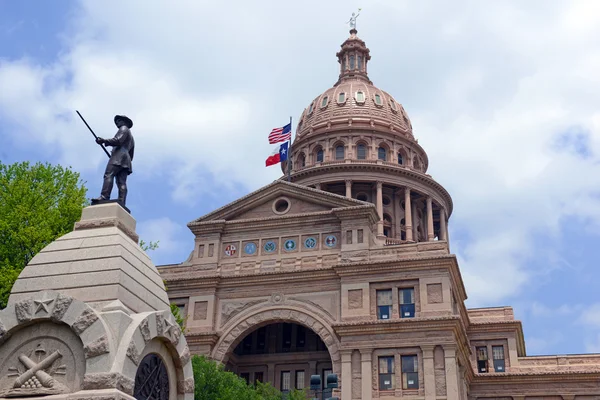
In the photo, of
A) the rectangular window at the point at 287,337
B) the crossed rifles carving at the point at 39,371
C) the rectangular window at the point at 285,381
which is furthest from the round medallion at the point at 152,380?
the rectangular window at the point at 287,337

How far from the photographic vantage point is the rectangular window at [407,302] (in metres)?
43.4

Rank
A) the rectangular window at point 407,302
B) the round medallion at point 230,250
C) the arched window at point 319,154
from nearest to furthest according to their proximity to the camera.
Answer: the rectangular window at point 407,302 < the round medallion at point 230,250 < the arched window at point 319,154

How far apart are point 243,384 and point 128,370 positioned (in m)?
27.5

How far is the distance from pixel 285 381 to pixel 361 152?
31.2 metres

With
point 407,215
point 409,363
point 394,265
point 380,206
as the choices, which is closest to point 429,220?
point 407,215

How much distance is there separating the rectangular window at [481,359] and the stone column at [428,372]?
1386 cm

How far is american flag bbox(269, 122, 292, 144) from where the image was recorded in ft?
193

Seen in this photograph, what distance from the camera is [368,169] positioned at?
69.0 meters

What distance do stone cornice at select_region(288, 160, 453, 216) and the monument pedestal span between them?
57.5m

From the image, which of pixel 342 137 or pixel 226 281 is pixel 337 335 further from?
pixel 342 137

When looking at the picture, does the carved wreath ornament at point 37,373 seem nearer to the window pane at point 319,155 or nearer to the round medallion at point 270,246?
the round medallion at point 270,246

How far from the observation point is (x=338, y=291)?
45.3m

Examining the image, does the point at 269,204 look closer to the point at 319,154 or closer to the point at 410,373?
the point at 410,373

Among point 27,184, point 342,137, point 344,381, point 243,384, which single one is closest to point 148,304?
point 27,184
